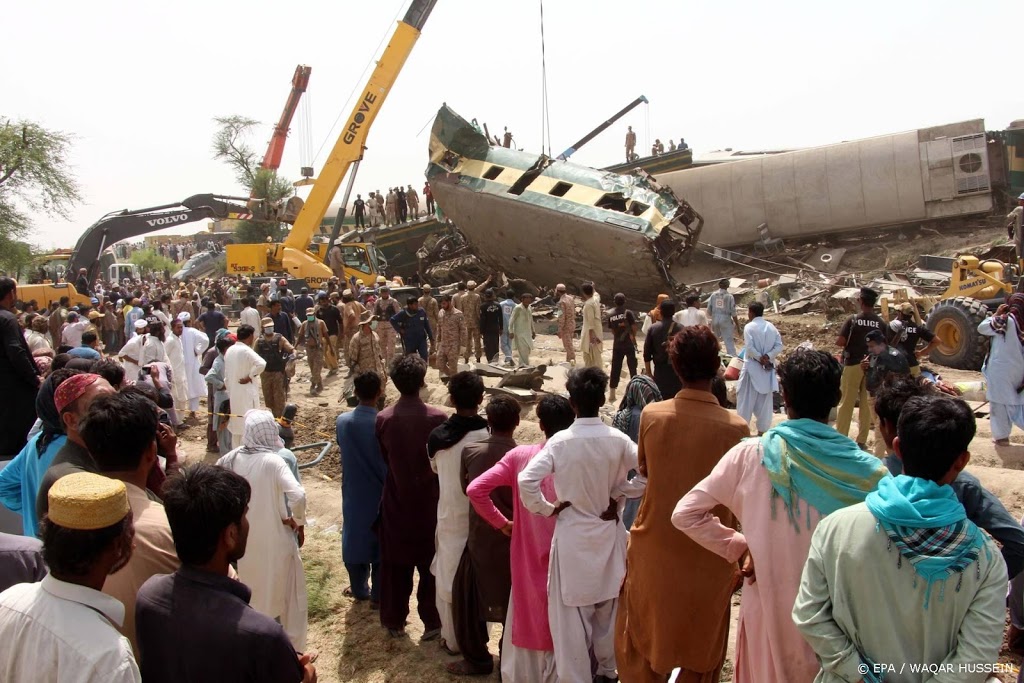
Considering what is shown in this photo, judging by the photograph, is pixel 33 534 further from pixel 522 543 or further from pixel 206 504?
pixel 522 543

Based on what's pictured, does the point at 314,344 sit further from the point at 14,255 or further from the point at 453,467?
A: the point at 14,255

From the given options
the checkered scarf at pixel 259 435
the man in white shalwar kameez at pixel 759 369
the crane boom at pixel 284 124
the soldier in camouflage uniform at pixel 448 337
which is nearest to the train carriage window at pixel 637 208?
the soldier in camouflage uniform at pixel 448 337

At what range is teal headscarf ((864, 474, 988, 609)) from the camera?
6.52ft

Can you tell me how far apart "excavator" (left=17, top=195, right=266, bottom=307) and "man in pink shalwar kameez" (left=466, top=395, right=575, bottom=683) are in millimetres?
20061

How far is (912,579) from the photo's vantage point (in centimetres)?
203

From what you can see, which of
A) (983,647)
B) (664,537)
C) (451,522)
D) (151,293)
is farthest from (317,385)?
(151,293)

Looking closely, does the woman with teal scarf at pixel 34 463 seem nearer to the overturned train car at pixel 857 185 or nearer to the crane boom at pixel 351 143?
the crane boom at pixel 351 143

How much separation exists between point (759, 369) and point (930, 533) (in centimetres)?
578

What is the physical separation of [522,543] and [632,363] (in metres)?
7.15

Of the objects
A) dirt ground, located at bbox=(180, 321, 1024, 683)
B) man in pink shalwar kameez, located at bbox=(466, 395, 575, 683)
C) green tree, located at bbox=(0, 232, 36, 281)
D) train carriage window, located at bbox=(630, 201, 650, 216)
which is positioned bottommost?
dirt ground, located at bbox=(180, 321, 1024, 683)

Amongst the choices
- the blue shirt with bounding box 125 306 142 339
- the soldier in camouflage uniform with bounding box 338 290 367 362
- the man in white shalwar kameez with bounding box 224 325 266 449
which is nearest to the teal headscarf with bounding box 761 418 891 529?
the man in white shalwar kameez with bounding box 224 325 266 449

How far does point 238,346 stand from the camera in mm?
8094

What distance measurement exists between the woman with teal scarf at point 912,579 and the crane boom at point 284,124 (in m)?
42.3

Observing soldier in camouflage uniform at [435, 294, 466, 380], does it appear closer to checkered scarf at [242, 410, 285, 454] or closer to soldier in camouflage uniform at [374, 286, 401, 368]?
soldier in camouflage uniform at [374, 286, 401, 368]
